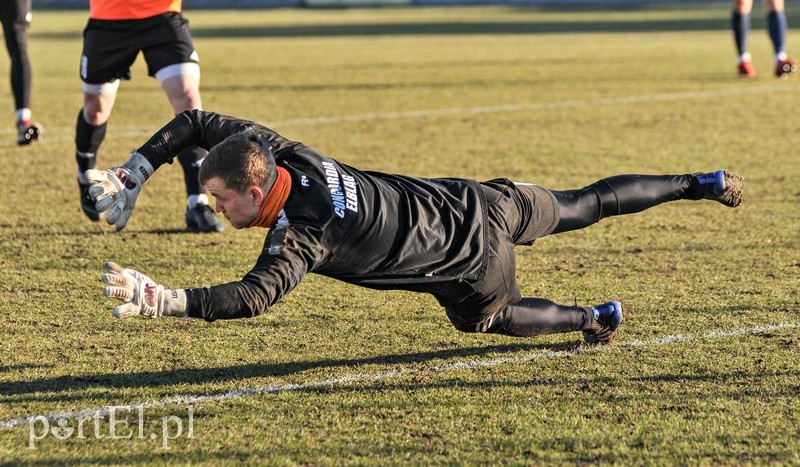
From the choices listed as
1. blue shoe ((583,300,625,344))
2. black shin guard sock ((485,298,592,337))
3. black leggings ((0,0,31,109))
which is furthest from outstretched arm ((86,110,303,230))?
black leggings ((0,0,31,109))

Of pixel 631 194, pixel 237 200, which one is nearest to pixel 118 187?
pixel 237 200

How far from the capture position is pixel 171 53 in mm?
7031

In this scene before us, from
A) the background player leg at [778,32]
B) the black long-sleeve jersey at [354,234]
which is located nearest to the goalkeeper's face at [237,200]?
the black long-sleeve jersey at [354,234]

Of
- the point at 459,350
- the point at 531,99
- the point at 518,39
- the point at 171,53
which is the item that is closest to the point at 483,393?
the point at 459,350

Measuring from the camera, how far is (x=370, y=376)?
180 inches

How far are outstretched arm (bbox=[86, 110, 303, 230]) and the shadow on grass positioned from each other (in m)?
0.64

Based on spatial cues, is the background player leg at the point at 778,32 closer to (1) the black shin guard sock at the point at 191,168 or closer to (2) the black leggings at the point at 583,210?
(1) the black shin guard sock at the point at 191,168

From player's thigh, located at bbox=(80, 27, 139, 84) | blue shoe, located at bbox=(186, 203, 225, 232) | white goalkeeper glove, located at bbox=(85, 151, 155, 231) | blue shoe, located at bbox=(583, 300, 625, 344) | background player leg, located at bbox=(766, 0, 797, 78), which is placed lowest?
blue shoe, located at bbox=(186, 203, 225, 232)

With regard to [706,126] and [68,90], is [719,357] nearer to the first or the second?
[706,126]

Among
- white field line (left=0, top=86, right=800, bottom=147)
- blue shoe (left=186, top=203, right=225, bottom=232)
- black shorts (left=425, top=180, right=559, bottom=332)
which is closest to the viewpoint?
black shorts (left=425, top=180, right=559, bottom=332)

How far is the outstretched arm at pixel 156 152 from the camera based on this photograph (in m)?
4.38

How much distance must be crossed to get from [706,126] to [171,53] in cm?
623

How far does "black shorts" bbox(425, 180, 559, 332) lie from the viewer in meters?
4.43

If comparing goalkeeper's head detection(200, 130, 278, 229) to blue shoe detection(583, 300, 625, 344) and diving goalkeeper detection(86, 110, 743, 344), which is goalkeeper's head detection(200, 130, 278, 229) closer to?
diving goalkeeper detection(86, 110, 743, 344)
